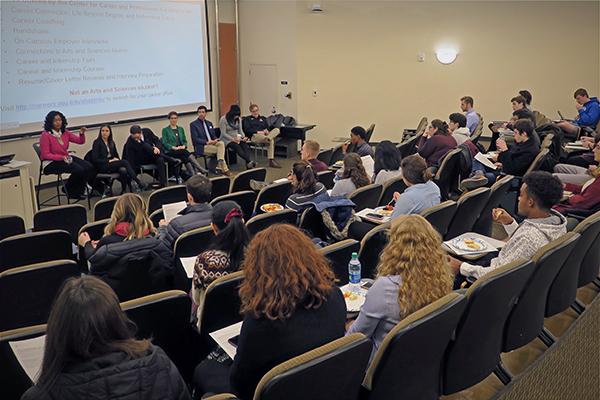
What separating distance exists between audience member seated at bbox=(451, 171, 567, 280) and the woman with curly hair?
0.91 m

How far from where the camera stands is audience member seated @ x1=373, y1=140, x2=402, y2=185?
575 cm

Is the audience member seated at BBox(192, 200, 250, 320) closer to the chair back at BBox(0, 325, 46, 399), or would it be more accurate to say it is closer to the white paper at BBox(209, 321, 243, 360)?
the white paper at BBox(209, 321, 243, 360)

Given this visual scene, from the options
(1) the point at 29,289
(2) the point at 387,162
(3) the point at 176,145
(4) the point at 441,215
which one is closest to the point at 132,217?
(1) the point at 29,289

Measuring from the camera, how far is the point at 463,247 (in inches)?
142

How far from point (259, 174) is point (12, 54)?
4173mm

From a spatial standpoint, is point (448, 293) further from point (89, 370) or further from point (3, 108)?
point (3, 108)

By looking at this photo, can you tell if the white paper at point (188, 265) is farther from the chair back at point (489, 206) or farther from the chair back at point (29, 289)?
the chair back at point (489, 206)

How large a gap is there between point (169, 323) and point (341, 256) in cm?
114

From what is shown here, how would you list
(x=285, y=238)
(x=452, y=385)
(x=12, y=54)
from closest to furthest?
1. (x=285, y=238)
2. (x=452, y=385)
3. (x=12, y=54)

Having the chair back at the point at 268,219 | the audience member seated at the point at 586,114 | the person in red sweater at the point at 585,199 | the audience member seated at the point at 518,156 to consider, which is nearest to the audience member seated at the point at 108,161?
the chair back at the point at 268,219

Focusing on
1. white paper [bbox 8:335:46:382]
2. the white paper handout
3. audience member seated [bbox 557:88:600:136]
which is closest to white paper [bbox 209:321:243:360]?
white paper [bbox 8:335:46:382]

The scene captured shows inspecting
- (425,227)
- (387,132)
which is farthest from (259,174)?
(387,132)

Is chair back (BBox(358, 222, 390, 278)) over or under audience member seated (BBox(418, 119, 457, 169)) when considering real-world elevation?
under

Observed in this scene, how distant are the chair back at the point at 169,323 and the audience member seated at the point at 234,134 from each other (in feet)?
24.2
